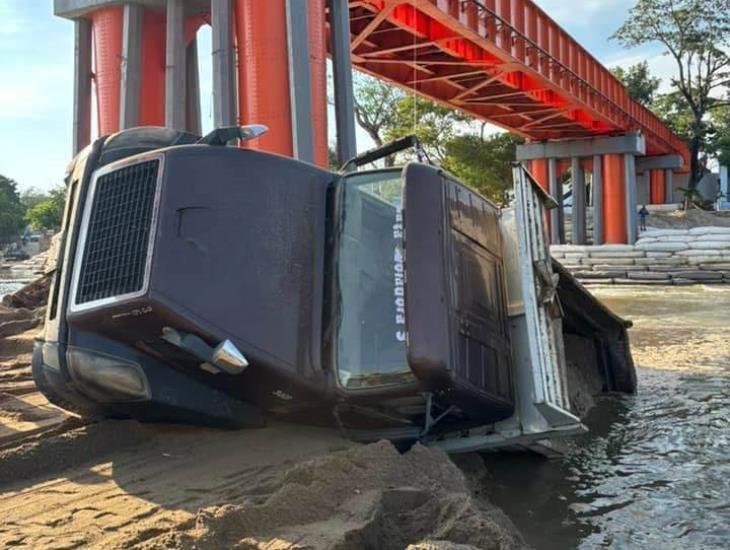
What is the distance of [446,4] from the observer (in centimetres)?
1477

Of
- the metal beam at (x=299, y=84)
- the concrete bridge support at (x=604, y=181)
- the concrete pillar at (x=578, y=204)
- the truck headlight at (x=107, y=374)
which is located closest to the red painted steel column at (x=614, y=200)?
the concrete bridge support at (x=604, y=181)

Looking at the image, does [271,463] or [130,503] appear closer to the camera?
[130,503]

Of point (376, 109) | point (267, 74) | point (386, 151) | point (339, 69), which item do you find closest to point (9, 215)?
point (376, 109)

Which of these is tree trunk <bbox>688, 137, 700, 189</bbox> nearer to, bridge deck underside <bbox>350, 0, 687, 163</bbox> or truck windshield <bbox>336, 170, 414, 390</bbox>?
bridge deck underside <bbox>350, 0, 687, 163</bbox>

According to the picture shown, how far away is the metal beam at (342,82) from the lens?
10992 millimetres

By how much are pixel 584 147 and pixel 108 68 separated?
2328 centimetres

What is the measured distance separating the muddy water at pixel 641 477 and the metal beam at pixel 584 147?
22.9 metres

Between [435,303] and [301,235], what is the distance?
82cm

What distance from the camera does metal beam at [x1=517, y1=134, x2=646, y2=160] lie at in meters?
29.1

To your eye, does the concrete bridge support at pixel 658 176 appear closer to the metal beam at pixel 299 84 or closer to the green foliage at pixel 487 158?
the green foliage at pixel 487 158

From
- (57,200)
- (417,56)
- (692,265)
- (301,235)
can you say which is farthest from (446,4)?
(57,200)

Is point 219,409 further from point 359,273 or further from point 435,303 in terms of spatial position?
point 435,303

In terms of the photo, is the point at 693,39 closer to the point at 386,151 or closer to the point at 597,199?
the point at 597,199

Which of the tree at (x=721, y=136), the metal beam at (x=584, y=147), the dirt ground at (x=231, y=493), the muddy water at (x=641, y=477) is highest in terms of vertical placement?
the tree at (x=721, y=136)
